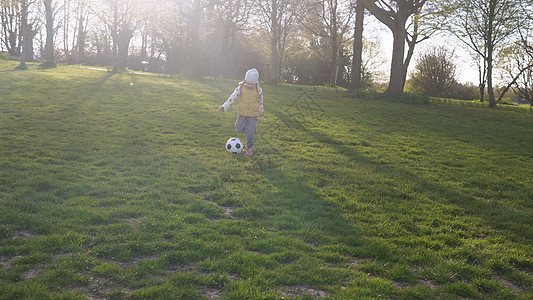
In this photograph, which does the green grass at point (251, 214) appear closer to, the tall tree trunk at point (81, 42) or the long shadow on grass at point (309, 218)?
the long shadow on grass at point (309, 218)

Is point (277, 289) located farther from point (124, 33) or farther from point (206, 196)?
point (124, 33)

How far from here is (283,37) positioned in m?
41.3

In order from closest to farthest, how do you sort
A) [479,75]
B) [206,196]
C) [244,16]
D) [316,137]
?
[206,196], [316,137], [244,16], [479,75]

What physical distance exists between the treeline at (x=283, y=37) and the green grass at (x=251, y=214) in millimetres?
14599

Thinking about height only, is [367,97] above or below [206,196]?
above

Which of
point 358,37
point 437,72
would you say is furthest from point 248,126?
point 437,72

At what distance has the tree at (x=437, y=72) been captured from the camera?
3962 cm

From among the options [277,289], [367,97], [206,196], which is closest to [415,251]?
[277,289]

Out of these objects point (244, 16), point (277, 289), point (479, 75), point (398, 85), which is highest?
point (244, 16)

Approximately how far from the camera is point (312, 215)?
5.50 m

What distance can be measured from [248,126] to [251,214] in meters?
3.72

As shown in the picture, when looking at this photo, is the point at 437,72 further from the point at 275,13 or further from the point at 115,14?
the point at 115,14

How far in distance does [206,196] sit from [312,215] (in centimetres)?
173

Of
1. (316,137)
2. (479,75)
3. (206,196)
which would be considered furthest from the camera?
(479,75)
